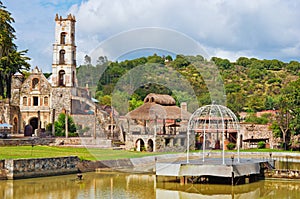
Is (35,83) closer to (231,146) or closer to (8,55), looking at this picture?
(8,55)

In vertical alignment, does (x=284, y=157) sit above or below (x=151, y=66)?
below

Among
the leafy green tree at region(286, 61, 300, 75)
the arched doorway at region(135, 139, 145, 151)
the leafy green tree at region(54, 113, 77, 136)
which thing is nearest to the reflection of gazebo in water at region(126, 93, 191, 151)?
the arched doorway at region(135, 139, 145, 151)

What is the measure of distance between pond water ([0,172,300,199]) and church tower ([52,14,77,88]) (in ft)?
76.2

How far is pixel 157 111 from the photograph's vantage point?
145 feet

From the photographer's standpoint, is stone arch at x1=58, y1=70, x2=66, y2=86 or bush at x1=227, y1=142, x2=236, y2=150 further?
stone arch at x1=58, y1=70, x2=66, y2=86

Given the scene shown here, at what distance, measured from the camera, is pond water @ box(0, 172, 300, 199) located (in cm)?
2234

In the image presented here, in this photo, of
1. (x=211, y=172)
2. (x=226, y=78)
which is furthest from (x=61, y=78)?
(x=226, y=78)

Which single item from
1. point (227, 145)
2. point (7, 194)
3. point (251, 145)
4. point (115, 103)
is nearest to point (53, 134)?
point (115, 103)

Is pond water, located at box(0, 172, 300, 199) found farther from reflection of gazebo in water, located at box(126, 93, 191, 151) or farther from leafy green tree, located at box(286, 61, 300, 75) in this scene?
leafy green tree, located at box(286, 61, 300, 75)

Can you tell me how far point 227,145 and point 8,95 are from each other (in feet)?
74.4

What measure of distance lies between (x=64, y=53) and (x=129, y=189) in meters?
28.1

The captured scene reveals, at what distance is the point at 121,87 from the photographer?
4572 cm

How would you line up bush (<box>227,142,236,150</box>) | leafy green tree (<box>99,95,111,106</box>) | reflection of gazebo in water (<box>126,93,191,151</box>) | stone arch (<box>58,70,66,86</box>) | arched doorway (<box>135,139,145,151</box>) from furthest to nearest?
leafy green tree (<box>99,95,111,106</box>) → stone arch (<box>58,70,66,86</box>) → bush (<box>227,142,236,150</box>) → reflection of gazebo in water (<box>126,93,191,151</box>) → arched doorway (<box>135,139,145,151</box>)

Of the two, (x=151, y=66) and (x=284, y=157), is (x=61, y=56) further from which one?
(x=284, y=157)
